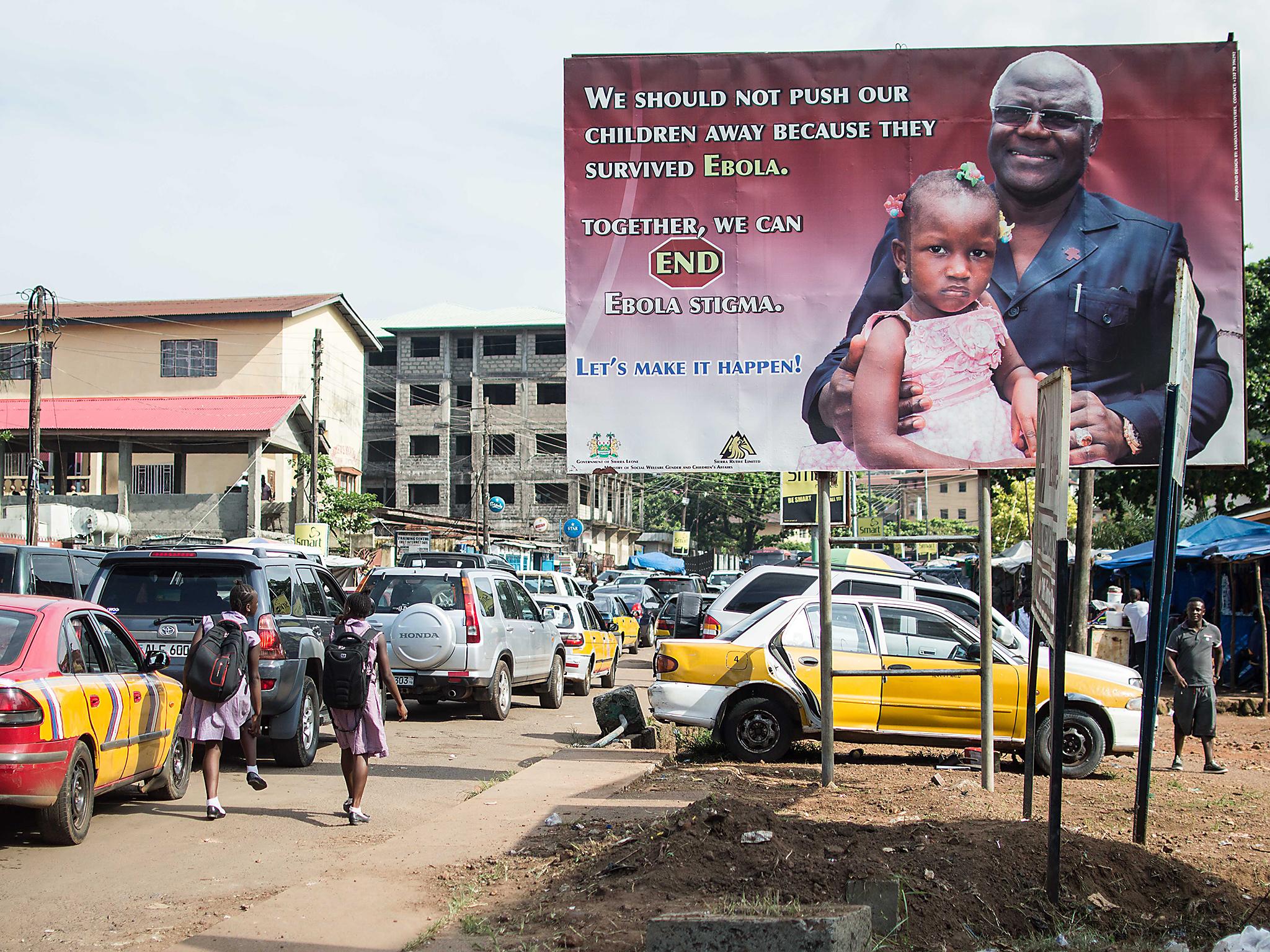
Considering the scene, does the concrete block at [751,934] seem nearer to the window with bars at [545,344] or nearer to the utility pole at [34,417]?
the utility pole at [34,417]

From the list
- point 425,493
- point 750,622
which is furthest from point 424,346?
point 750,622

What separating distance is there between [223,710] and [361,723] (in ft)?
3.88

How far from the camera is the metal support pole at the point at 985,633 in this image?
31.5 feet

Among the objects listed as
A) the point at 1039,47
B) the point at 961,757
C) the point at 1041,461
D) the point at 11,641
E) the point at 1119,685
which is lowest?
the point at 961,757

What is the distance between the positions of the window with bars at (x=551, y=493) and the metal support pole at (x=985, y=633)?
176 ft

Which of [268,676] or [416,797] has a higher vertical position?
[268,676]

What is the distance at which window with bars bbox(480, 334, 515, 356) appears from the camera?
63.7 meters

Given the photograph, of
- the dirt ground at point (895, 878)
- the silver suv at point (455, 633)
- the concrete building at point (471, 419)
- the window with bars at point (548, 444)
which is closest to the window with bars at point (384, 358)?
the concrete building at point (471, 419)

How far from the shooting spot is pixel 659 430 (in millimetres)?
9492

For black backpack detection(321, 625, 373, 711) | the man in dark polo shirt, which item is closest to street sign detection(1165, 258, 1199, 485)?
black backpack detection(321, 625, 373, 711)

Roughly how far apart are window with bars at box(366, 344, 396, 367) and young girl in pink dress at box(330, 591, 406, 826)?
190ft

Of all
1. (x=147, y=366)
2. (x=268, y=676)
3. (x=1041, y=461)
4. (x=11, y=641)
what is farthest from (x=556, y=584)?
(x=147, y=366)

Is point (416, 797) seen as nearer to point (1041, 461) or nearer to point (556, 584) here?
point (1041, 461)

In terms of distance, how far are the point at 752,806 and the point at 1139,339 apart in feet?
15.8
